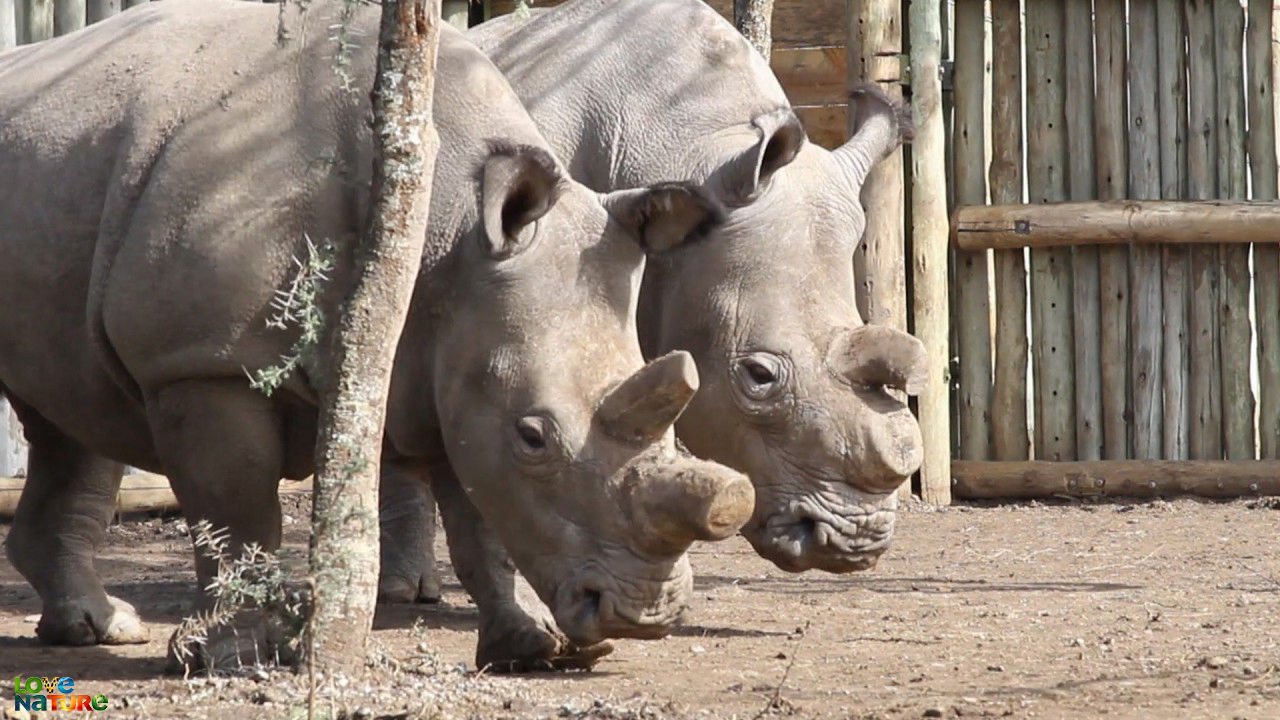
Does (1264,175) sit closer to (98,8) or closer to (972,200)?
(972,200)

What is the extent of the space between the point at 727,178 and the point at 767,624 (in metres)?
1.54

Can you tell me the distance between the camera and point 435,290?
17.6 feet

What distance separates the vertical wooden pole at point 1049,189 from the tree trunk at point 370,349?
6.47 m

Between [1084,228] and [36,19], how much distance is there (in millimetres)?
5276

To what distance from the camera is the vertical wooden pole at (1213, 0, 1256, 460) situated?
10.5m

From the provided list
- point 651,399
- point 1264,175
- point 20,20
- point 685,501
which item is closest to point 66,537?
point 651,399

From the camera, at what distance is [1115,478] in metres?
10.5

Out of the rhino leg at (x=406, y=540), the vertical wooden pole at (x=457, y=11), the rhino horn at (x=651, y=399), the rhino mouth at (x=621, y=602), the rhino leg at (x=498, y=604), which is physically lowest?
the rhino leg at (x=406, y=540)

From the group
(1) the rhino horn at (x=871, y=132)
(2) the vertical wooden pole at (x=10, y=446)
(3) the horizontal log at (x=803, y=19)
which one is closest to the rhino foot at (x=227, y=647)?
(1) the rhino horn at (x=871, y=132)

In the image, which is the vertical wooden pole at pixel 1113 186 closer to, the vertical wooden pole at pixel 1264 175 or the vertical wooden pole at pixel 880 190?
the vertical wooden pole at pixel 1264 175

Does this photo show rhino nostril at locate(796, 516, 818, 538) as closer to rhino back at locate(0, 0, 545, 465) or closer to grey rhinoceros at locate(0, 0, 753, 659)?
grey rhinoceros at locate(0, 0, 753, 659)

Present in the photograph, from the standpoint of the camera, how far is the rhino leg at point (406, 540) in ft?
24.5

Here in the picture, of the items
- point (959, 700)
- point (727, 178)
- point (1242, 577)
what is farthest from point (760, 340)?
point (1242, 577)

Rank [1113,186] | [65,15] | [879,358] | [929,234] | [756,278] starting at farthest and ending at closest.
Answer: [1113,186], [929,234], [65,15], [756,278], [879,358]
